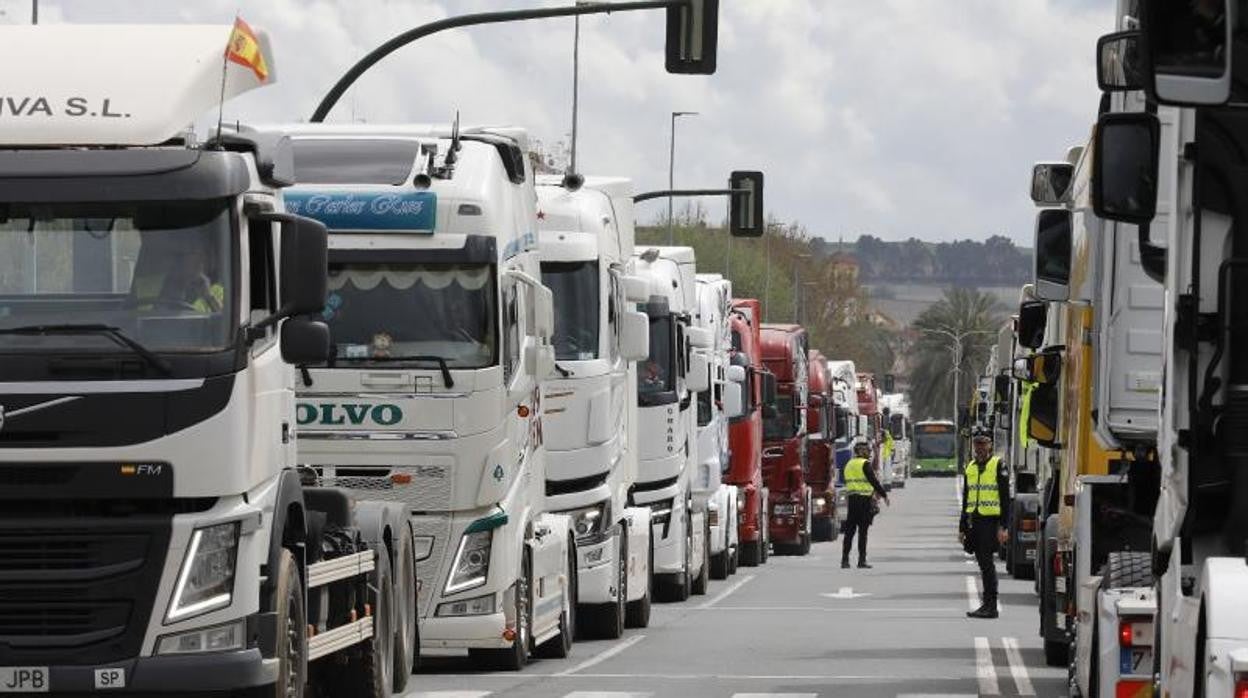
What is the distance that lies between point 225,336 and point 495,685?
23.6 ft

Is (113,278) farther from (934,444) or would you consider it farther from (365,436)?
(934,444)

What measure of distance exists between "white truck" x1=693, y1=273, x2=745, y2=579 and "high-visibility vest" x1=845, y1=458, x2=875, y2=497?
175 centimetres

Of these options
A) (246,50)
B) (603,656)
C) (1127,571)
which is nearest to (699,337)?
(603,656)

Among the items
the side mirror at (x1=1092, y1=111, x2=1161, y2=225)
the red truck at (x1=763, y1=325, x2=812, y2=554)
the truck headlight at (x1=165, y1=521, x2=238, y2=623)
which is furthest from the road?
the red truck at (x1=763, y1=325, x2=812, y2=554)

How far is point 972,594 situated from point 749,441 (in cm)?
864

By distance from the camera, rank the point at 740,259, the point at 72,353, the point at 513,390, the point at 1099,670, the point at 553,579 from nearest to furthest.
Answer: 1. the point at 72,353
2. the point at 1099,670
3. the point at 513,390
4. the point at 553,579
5. the point at 740,259

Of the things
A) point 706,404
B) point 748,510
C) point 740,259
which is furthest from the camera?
point 740,259

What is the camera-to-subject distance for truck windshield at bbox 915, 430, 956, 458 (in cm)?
13638

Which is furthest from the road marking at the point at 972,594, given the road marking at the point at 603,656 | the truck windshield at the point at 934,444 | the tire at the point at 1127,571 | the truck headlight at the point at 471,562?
the truck windshield at the point at 934,444

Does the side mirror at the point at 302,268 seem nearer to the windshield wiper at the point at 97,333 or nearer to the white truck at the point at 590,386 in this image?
the windshield wiper at the point at 97,333

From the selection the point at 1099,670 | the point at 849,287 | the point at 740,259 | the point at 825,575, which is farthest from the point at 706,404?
the point at 849,287

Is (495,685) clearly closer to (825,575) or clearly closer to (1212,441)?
(1212,441)

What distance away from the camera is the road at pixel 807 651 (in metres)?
19.4

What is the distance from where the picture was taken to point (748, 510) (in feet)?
147
